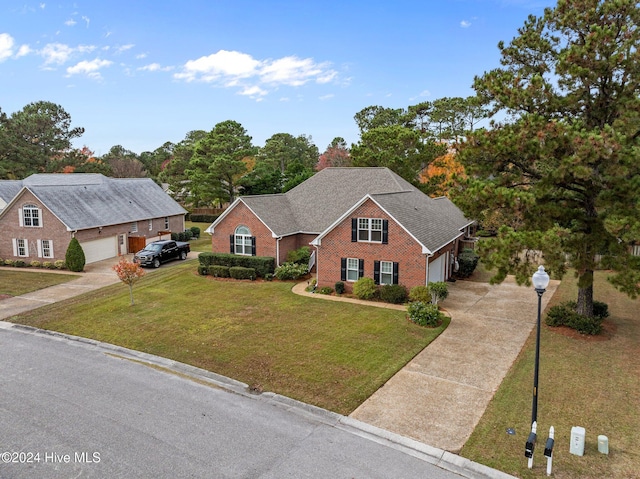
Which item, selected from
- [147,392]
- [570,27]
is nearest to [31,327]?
[147,392]

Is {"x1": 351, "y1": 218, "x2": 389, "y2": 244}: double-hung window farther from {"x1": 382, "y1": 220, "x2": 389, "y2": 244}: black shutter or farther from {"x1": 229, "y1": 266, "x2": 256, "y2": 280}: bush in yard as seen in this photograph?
{"x1": 229, "y1": 266, "x2": 256, "y2": 280}: bush in yard

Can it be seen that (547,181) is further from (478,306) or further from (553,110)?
(478,306)

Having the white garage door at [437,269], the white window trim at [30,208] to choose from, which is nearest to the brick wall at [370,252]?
the white garage door at [437,269]

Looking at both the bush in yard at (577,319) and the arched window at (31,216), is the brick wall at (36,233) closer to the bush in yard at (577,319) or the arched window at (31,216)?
the arched window at (31,216)

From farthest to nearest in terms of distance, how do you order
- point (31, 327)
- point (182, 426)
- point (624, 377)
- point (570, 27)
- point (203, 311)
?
1. point (203, 311)
2. point (31, 327)
3. point (570, 27)
4. point (624, 377)
5. point (182, 426)

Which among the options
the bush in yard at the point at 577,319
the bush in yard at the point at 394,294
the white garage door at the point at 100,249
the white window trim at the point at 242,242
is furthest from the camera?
the white garage door at the point at 100,249

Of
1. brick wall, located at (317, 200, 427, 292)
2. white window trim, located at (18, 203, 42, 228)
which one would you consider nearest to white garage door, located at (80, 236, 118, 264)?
white window trim, located at (18, 203, 42, 228)

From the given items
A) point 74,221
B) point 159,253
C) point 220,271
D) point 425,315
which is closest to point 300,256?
point 220,271
